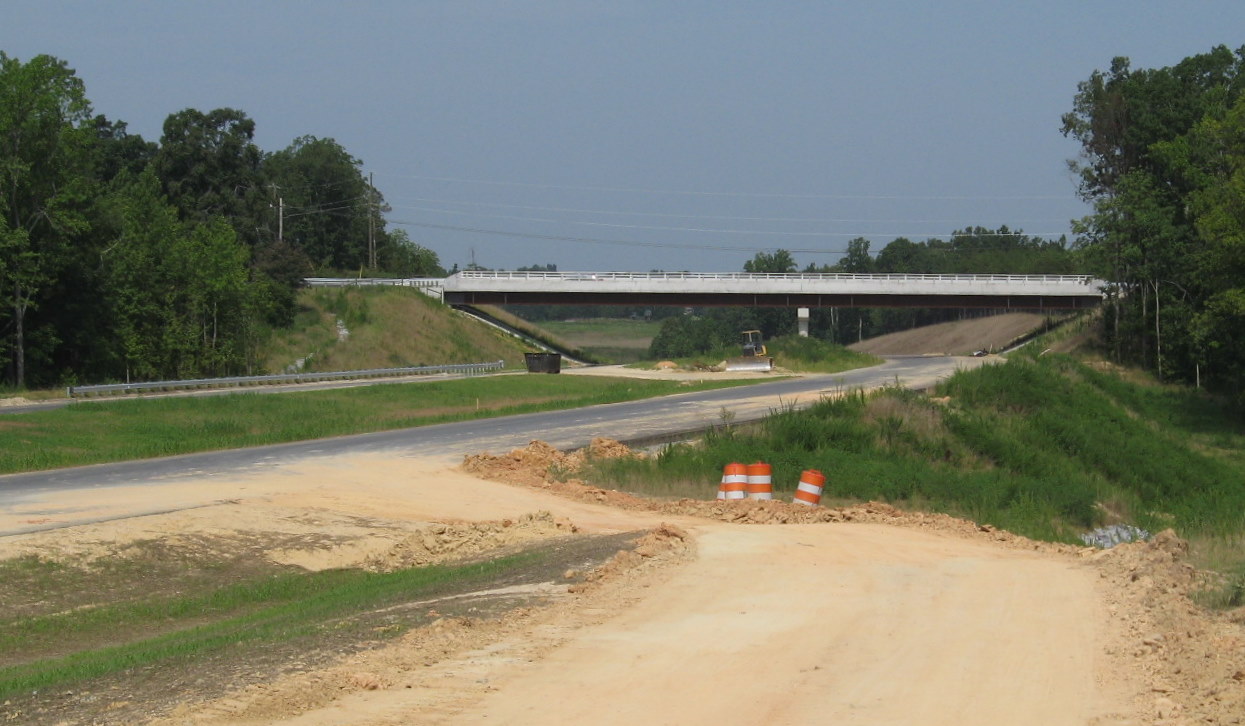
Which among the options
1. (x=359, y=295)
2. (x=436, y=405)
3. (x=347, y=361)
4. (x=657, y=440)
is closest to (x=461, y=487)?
(x=657, y=440)

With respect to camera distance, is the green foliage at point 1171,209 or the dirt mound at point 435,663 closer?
the dirt mound at point 435,663

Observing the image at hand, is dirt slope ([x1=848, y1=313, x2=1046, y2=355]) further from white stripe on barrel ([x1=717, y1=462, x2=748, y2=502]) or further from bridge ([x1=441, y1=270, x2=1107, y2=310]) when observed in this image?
white stripe on barrel ([x1=717, y1=462, x2=748, y2=502])

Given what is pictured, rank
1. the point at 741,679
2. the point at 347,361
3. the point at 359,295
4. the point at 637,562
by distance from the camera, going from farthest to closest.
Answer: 1. the point at 359,295
2. the point at 347,361
3. the point at 637,562
4. the point at 741,679

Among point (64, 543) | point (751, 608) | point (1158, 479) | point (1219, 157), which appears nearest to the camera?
point (751, 608)

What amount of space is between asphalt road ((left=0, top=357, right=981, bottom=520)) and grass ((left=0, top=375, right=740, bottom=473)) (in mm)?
1647

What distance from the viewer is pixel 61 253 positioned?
2104 inches

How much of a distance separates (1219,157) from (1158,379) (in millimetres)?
13225

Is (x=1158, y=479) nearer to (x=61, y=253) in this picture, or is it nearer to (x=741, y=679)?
(x=741, y=679)

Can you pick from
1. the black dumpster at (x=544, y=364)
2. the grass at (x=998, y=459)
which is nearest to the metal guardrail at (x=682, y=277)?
the black dumpster at (x=544, y=364)

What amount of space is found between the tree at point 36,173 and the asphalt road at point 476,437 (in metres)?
24.3

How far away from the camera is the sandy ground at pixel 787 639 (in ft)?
28.1

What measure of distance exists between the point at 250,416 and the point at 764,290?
6167cm

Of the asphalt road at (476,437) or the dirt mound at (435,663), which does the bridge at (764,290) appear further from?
the dirt mound at (435,663)

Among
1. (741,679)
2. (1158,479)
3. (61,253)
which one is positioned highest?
(61,253)
